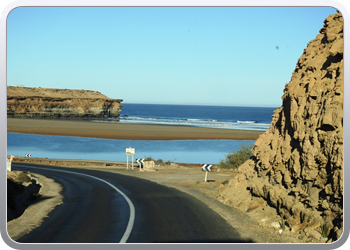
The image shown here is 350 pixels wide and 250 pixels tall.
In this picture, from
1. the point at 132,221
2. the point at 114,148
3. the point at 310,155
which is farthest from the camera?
the point at 114,148

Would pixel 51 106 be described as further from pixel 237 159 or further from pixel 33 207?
pixel 33 207

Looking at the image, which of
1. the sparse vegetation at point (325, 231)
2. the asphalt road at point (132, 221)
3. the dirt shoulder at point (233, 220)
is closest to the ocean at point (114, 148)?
the dirt shoulder at point (233, 220)

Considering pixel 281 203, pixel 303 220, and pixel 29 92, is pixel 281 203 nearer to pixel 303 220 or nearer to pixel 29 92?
pixel 303 220

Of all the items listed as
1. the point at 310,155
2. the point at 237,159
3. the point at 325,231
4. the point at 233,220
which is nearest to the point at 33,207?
the point at 233,220

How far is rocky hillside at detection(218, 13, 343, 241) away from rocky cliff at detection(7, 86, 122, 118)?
118938mm

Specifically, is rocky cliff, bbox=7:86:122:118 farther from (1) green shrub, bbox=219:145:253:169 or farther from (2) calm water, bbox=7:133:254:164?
(1) green shrub, bbox=219:145:253:169

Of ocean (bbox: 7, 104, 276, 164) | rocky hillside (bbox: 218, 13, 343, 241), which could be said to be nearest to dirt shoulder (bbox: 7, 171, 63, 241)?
rocky hillside (bbox: 218, 13, 343, 241)

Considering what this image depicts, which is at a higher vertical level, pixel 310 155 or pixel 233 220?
pixel 310 155

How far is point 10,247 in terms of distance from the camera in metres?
6.38

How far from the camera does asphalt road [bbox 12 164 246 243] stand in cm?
965

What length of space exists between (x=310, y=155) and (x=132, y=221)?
603 cm

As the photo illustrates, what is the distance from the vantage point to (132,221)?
11.7 m

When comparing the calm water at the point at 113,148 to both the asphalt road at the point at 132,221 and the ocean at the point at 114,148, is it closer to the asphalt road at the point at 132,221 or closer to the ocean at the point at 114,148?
the ocean at the point at 114,148

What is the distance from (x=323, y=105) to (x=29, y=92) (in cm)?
15515
